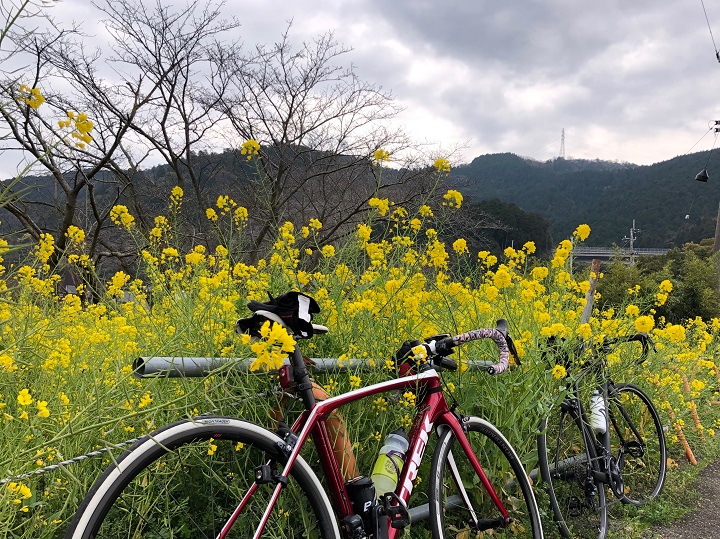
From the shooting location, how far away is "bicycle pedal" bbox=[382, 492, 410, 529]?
166 centimetres

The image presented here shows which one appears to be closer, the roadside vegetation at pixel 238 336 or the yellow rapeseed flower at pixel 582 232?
the roadside vegetation at pixel 238 336

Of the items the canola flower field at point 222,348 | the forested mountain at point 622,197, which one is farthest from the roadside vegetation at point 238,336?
the forested mountain at point 622,197

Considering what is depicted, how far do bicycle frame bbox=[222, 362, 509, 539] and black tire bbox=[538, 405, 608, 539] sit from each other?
645 mm

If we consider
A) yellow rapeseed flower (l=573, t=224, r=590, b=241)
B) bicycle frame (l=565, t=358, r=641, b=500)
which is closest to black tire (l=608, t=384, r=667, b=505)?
bicycle frame (l=565, t=358, r=641, b=500)

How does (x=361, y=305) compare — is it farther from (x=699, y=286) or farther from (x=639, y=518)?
(x=699, y=286)

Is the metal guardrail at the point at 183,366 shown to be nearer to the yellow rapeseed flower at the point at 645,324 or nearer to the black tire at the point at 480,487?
the black tire at the point at 480,487

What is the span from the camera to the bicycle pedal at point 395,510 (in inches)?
65.5

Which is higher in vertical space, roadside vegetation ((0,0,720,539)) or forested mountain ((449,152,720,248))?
forested mountain ((449,152,720,248))

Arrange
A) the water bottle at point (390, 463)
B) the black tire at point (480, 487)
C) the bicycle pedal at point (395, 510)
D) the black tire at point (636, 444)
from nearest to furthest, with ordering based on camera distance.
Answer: the bicycle pedal at point (395, 510)
the water bottle at point (390, 463)
the black tire at point (480, 487)
the black tire at point (636, 444)

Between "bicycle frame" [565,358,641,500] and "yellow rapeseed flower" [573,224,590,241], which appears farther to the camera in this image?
"yellow rapeseed flower" [573,224,590,241]

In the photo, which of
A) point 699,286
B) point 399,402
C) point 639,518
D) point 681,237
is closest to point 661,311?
point 699,286

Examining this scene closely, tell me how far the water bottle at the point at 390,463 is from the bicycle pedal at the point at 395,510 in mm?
34

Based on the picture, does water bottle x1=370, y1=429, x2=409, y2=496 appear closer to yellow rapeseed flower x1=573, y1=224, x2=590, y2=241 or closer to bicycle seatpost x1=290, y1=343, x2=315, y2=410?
bicycle seatpost x1=290, y1=343, x2=315, y2=410

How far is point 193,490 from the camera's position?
63.5 inches
